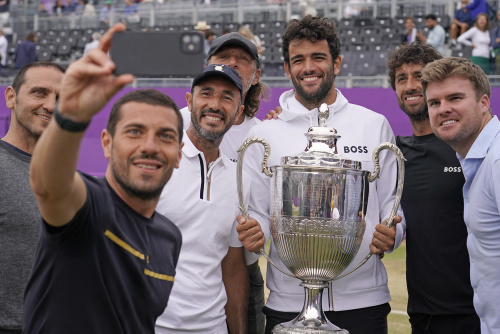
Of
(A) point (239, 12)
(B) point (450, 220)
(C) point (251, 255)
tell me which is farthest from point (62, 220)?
(A) point (239, 12)

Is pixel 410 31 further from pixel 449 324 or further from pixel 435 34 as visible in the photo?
pixel 449 324

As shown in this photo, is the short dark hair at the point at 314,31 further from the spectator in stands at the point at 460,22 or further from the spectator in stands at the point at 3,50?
the spectator in stands at the point at 3,50

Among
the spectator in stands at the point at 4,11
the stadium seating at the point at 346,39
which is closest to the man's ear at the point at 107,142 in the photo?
the stadium seating at the point at 346,39

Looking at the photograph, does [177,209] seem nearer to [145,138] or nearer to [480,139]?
[145,138]

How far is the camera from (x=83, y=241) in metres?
1.94

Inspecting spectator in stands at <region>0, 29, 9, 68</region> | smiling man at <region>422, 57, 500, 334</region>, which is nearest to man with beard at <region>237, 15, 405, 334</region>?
smiling man at <region>422, 57, 500, 334</region>

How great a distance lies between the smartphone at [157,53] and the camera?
1.81 m

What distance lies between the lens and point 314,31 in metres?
3.44

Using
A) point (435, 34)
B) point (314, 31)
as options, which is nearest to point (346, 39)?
point (435, 34)

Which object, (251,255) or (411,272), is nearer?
(251,255)

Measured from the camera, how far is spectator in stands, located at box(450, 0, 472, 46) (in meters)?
12.4

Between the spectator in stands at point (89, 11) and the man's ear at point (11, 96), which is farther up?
the spectator in stands at point (89, 11)

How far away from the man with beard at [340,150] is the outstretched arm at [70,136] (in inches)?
62.7

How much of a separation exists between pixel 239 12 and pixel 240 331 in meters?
13.2
